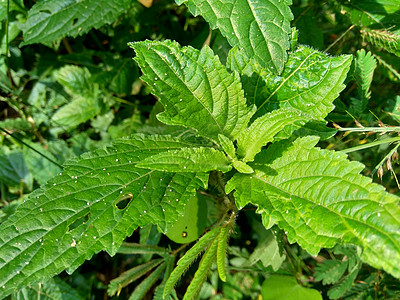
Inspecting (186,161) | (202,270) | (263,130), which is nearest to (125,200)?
(202,270)

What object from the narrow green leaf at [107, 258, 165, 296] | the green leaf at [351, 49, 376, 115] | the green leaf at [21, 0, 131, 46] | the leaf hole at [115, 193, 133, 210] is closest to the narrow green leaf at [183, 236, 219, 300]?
the leaf hole at [115, 193, 133, 210]

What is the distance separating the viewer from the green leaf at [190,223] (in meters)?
2.01

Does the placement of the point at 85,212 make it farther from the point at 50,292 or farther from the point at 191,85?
the point at 50,292

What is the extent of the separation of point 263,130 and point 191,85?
14.7 inches

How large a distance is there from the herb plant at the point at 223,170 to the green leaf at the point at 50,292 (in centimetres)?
81

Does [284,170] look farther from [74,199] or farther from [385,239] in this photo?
[74,199]

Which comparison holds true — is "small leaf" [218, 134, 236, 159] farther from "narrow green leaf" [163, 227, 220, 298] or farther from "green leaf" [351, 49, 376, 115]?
"green leaf" [351, 49, 376, 115]

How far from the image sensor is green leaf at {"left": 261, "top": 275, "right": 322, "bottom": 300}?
211 centimetres

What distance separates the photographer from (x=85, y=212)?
62.1 inches

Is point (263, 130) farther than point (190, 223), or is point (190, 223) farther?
point (190, 223)

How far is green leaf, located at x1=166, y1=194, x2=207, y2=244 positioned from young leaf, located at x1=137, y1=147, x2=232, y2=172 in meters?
0.53

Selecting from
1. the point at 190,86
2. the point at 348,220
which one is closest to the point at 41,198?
the point at 190,86

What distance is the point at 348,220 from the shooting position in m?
1.35

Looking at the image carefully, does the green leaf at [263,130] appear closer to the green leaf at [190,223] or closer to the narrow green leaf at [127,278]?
the green leaf at [190,223]
